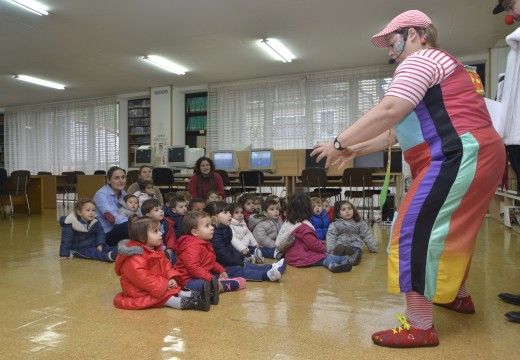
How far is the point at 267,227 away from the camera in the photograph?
3293 mm

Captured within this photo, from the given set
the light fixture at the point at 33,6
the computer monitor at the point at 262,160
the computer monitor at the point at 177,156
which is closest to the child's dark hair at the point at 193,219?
the light fixture at the point at 33,6

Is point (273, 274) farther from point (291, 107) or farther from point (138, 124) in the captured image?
point (138, 124)

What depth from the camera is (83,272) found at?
2.63m

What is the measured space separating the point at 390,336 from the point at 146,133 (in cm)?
886

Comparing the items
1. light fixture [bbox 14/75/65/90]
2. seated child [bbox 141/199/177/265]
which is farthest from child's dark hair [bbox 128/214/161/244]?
light fixture [bbox 14/75/65/90]

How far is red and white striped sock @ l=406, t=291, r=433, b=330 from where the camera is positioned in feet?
4.41

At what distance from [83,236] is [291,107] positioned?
5.77m

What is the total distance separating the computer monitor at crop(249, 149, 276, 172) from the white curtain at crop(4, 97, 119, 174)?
4563mm

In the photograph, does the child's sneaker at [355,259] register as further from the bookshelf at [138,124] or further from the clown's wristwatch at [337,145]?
the bookshelf at [138,124]

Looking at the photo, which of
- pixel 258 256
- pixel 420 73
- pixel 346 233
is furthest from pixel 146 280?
pixel 346 233

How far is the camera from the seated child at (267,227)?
126 inches

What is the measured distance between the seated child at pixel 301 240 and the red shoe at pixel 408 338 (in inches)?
51.9

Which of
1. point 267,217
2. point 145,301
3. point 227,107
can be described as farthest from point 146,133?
point 145,301

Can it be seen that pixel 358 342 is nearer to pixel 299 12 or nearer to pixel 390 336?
pixel 390 336
